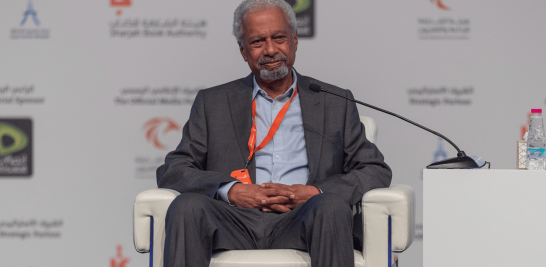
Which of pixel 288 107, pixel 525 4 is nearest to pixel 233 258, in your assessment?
pixel 288 107

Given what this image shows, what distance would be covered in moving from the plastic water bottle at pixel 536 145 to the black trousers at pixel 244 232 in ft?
2.16

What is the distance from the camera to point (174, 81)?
10.8 ft

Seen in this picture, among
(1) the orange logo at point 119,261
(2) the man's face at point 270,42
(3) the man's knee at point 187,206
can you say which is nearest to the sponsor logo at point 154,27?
(2) the man's face at point 270,42

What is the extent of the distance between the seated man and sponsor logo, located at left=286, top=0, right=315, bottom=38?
0.64 meters

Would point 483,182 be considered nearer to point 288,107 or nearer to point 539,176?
point 539,176

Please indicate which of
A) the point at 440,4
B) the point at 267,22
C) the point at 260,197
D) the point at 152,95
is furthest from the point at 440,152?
the point at 152,95

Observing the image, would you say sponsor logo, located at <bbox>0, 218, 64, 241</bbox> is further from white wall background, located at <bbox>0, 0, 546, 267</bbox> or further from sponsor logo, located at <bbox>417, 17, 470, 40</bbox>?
sponsor logo, located at <bbox>417, 17, 470, 40</bbox>

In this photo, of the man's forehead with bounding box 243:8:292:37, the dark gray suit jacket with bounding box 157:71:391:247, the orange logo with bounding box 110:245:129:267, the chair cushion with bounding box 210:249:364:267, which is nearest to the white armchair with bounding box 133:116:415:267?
the chair cushion with bounding box 210:249:364:267

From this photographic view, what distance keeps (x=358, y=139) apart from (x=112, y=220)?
159cm

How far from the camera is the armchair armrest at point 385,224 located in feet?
6.69

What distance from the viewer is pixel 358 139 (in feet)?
8.20

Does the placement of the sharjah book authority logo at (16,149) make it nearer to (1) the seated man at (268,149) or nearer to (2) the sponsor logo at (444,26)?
(1) the seated man at (268,149)

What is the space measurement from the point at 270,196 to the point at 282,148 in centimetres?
33

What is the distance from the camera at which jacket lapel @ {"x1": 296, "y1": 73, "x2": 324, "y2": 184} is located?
2.43 m
